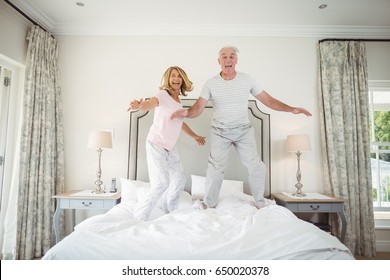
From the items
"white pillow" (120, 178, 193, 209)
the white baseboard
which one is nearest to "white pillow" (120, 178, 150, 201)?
"white pillow" (120, 178, 193, 209)

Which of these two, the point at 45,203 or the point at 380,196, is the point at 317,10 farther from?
the point at 45,203

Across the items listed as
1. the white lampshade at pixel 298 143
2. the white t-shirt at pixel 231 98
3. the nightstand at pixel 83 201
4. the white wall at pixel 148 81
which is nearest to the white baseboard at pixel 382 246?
the white wall at pixel 148 81

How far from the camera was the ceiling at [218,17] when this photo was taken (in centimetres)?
176

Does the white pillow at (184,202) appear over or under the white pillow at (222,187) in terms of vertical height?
under

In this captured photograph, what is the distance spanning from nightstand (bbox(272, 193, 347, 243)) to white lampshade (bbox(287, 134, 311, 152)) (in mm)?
417

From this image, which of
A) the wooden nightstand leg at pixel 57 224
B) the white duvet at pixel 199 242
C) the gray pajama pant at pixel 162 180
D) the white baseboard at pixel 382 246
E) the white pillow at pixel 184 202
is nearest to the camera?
the white duvet at pixel 199 242

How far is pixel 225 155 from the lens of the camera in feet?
5.23

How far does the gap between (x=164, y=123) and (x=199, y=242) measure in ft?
2.75

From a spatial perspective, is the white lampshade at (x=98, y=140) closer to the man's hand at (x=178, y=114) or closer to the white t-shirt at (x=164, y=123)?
the white t-shirt at (x=164, y=123)

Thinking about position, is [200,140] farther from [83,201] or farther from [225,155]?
[83,201]

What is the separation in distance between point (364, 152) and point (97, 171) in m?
2.29

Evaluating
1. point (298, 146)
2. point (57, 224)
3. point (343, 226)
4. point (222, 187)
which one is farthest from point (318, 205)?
point (57, 224)

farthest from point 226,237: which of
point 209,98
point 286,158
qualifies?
point 286,158

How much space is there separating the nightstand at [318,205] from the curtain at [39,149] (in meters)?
2.04
